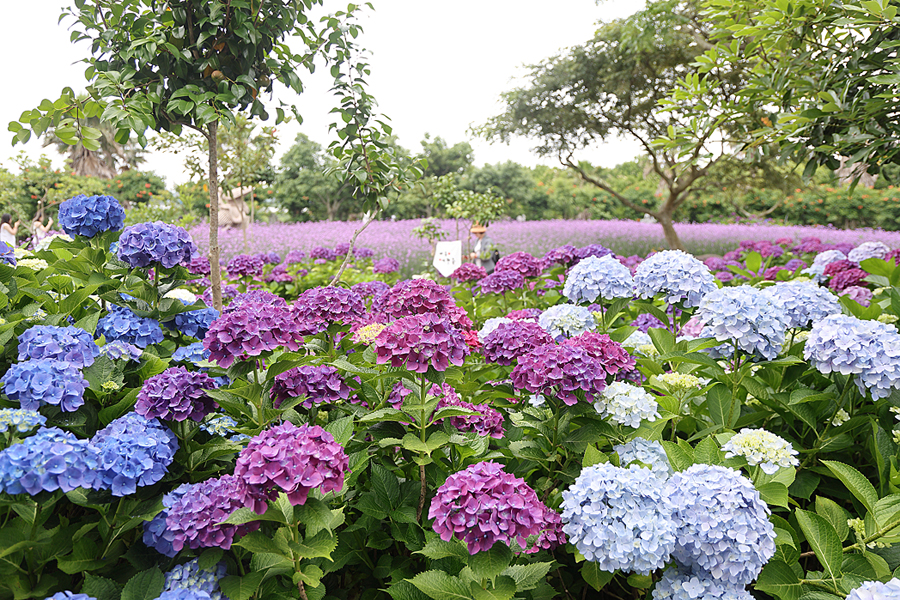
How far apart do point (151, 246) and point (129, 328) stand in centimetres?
31

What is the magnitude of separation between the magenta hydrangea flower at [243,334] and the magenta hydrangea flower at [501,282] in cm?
198

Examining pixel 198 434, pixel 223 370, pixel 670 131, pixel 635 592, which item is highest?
pixel 670 131

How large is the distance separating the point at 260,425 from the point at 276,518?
0.46 meters

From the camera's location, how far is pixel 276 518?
46.8 inches

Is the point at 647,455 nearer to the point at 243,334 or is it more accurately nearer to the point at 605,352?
the point at 605,352

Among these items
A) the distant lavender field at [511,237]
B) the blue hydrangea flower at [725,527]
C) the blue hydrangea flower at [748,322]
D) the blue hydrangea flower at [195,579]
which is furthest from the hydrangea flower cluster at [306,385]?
the distant lavender field at [511,237]

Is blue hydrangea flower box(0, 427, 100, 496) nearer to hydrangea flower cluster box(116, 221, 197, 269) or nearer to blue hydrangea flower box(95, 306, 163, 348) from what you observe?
blue hydrangea flower box(95, 306, 163, 348)

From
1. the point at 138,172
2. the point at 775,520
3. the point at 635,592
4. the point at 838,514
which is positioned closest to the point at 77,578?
the point at 635,592

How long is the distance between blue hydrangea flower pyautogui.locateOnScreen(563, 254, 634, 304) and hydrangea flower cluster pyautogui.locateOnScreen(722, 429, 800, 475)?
3.07ft

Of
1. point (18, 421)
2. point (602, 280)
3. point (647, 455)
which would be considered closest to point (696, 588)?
point (647, 455)

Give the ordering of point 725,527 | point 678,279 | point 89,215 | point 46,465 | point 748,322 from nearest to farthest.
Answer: point 46,465
point 725,527
point 748,322
point 89,215
point 678,279

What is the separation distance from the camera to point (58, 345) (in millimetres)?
1487

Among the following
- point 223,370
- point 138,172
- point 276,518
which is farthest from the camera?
point 138,172

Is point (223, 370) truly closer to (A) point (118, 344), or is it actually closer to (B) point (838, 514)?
(A) point (118, 344)
